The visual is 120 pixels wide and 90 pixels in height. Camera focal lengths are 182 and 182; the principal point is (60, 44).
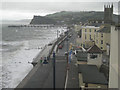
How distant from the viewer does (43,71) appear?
21.4 meters

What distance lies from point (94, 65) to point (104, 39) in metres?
14.0

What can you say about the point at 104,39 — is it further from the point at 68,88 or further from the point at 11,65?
the point at 68,88

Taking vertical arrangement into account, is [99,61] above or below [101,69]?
above

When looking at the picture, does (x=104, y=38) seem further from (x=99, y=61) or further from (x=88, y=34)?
(x=99, y=61)

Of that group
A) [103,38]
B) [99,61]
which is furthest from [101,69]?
[103,38]

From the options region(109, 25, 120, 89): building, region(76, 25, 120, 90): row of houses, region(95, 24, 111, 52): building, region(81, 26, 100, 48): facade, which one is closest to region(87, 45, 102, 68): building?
region(76, 25, 120, 90): row of houses

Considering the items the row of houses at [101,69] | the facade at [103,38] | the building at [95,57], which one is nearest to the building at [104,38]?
the facade at [103,38]

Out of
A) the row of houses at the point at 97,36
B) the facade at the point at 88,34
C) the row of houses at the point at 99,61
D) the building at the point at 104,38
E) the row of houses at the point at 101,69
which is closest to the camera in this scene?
the row of houses at the point at 101,69

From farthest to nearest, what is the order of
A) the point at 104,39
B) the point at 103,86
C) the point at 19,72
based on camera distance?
the point at 104,39
the point at 19,72
the point at 103,86

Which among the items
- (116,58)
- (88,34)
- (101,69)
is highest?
(88,34)

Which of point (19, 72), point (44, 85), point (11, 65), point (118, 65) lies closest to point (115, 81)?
point (118, 65)

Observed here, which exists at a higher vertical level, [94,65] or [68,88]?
[94,65]

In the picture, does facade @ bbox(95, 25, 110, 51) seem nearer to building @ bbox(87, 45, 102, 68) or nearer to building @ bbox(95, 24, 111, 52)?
building @ bbox(95, 24, 111, 52)

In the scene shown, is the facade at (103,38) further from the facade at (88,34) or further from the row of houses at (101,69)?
the row of houses at (101,69)
